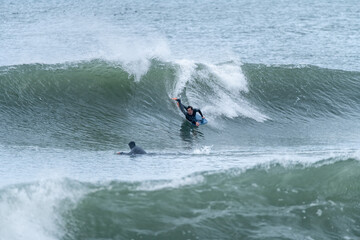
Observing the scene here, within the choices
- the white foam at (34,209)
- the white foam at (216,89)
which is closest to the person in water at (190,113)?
the white foam at (216,89)

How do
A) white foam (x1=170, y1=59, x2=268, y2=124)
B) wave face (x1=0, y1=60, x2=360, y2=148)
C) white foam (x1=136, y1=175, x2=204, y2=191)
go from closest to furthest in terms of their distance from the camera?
1. white foam (x1=136, y1=175, x2=204, y2=191)
2. wave face (x1=0, y1=60, x2=360, y2=148)
3. white foam (x1=170, y1=59, x2=268, y2=124)

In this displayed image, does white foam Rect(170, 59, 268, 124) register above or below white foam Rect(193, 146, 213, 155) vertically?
above

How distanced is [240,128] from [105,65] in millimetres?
6817

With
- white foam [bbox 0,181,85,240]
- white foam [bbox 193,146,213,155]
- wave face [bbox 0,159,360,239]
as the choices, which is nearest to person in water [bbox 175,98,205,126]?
white foam [bbox 193,146,213,155]

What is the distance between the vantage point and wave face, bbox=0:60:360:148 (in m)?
19.1

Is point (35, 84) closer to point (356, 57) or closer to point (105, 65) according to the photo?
point (105, 65)

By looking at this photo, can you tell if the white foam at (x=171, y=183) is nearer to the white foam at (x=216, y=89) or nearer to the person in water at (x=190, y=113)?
the person in water at (x=190, y=113)

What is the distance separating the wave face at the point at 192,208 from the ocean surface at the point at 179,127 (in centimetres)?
3

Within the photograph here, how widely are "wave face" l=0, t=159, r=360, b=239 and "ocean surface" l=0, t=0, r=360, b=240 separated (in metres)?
0.03

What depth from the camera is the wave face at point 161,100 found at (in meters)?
19.1

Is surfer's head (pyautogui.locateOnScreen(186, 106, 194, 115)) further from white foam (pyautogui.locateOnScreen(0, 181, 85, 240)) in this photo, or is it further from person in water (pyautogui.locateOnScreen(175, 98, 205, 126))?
white foam (pyautogui.locateOnScreen(0, 181, 85, 240))

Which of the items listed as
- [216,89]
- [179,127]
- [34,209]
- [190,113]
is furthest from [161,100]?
[34,209]

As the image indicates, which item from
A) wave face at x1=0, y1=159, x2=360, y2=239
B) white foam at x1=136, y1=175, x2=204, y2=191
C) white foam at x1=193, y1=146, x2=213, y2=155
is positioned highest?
white foam at x1=136, y1=175, x2=204, y2=191

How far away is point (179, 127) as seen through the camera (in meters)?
19.7
